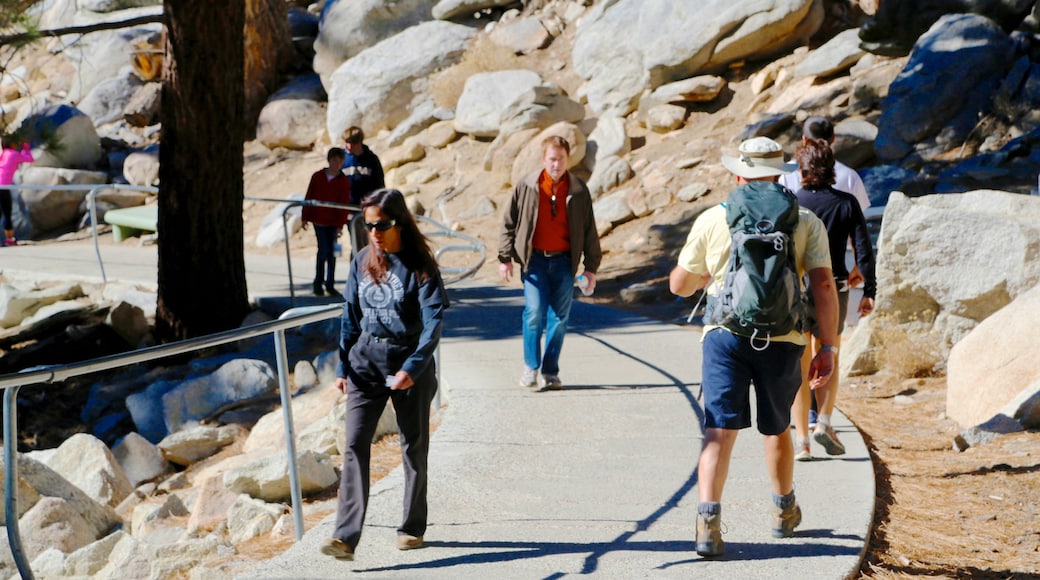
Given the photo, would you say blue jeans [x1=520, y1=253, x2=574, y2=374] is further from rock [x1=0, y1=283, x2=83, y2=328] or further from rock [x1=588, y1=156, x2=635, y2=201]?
rock [x1=588, y1=156, x2=635, y2=201]

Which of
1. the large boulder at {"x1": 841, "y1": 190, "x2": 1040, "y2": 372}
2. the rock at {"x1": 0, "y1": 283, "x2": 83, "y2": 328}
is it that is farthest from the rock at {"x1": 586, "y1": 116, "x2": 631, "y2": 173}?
the large boulder at {"x1": 841, "y1": 190, "x2": 1040, "y2": 372}

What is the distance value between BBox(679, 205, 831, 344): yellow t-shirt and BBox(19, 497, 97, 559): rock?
12.5 feet

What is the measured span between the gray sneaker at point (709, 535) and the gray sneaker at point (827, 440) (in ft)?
5.74

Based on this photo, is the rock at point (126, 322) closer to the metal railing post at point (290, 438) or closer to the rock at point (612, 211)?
the rock at point (612, 211)

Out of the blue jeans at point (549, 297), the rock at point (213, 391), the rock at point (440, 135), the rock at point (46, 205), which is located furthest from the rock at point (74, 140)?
the blue jeans at point (549, 297)

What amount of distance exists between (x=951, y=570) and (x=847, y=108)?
11911mm

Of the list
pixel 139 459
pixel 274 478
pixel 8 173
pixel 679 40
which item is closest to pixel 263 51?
pixel 8 173

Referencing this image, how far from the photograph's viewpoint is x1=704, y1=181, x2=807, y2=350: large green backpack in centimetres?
442

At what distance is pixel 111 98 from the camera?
25984 millimetres

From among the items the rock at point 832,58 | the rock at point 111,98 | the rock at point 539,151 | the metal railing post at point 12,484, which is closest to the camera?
the metal railing post at point 12,484

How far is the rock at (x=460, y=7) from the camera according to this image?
2359cm

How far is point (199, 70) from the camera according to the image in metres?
11.0

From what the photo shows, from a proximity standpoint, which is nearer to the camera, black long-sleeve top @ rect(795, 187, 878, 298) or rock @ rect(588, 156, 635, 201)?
black long-sleeve top @ rect(795, 187, 878, 298)

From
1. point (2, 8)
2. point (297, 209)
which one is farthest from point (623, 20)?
point (2, 8)
